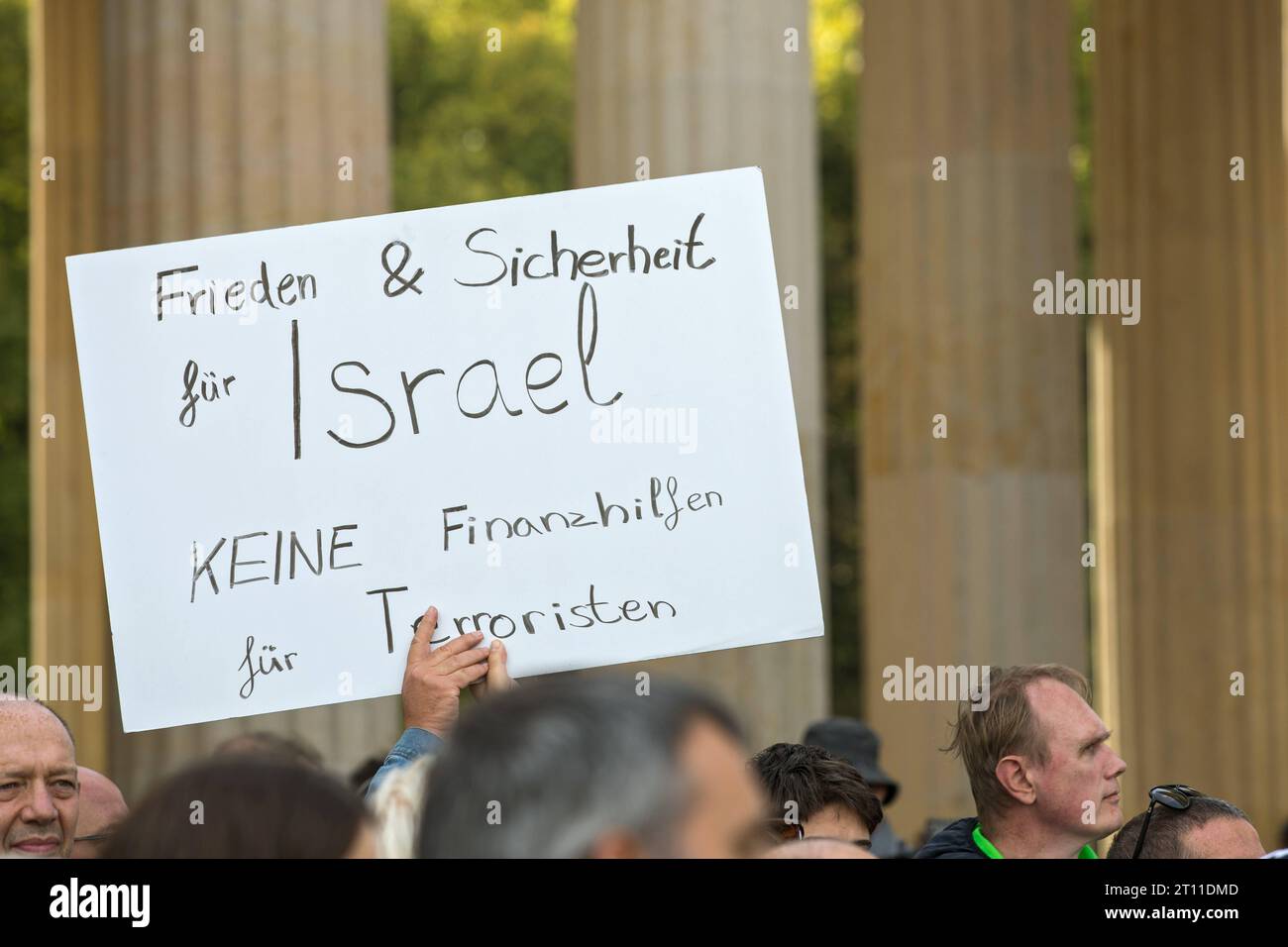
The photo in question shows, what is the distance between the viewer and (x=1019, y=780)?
8.36 m

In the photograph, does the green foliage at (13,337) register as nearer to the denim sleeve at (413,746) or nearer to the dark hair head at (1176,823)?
the denim sleeve at (413,746)

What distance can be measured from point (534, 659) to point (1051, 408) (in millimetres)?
14634

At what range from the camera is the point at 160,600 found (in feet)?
27.4

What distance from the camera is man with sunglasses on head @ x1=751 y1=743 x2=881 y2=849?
889cm

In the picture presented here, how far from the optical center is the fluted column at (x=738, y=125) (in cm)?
1825

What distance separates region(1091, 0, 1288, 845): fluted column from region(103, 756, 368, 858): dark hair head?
21928mm

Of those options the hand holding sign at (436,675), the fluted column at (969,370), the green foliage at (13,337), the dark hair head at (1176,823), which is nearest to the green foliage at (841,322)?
the green foliage at (13,337)

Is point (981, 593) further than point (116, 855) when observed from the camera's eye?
Yes

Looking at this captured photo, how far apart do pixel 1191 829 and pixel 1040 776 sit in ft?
2.28

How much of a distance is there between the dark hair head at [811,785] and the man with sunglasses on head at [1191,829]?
1.30m

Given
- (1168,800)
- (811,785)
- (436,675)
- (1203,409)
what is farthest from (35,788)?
(1203,409)

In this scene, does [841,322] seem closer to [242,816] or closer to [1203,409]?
[1203,409]
